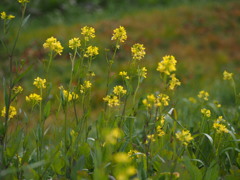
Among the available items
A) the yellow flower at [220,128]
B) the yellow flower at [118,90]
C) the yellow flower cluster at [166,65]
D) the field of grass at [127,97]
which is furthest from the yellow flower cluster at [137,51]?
the yellow flower at [220,128]

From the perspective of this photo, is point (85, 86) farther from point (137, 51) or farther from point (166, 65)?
point (166, 65)

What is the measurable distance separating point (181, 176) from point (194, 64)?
5.67 meters

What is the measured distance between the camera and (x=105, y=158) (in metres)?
1.68

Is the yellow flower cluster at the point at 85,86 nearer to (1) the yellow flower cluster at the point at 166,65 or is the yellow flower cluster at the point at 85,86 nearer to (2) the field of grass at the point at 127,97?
(2) the field of grass at the point at 127,97

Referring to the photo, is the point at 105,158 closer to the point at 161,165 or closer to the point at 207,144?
the point at 161,165

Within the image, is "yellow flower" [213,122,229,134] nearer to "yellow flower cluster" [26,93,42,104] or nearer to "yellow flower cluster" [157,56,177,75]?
"yellow flower cluster" [157,56,177,75]

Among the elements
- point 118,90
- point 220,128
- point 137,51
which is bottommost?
point 220,128

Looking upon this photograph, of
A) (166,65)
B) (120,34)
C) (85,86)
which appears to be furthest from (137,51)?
(166,65)

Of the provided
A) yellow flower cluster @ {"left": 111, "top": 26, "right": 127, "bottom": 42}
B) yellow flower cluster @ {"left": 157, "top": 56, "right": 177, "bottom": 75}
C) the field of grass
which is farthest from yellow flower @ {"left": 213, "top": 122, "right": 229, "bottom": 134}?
yellow flower cluster @ {"left": 111, "top": 26, "right": 127, "bottom": 42}

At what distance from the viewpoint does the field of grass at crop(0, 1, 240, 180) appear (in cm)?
165

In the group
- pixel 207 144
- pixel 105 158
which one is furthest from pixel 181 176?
pixel 207 144

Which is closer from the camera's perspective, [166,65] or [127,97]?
[166,65]

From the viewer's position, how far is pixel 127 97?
6.35 ft

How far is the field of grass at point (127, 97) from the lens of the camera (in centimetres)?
165
